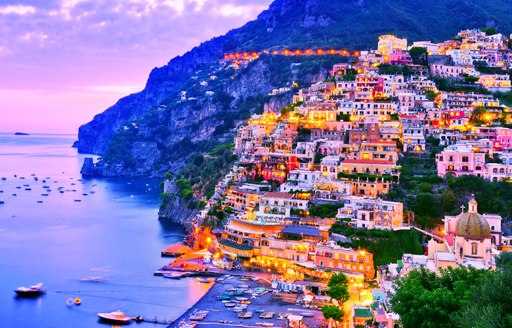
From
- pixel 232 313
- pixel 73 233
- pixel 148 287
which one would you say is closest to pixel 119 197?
pixel 73 233

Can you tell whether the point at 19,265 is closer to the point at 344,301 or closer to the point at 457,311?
the point at 344,301

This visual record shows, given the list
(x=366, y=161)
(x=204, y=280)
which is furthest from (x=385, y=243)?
(x=204, y=280)

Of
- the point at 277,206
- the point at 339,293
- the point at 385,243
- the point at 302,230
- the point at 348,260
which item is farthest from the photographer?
the point at 277,206

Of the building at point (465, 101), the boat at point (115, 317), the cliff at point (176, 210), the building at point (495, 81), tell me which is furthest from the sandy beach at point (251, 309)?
the building at point (495, 81)

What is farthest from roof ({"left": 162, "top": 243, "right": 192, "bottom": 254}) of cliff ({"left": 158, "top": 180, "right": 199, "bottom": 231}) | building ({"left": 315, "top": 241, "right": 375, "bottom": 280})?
building ({"left": 315, "top": 241, "right": 375, "bottom": 280})

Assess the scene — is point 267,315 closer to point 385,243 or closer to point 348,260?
point 348,260

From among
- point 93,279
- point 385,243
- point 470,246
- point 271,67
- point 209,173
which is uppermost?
point 271,67
